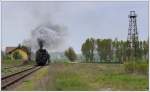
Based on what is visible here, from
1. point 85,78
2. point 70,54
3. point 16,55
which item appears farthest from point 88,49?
point 16,55

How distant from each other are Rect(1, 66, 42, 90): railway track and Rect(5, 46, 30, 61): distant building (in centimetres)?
57

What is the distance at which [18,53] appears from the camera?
1903 cm

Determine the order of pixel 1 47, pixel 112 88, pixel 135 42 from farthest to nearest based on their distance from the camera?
pixel 135 42, pixel 1 47, pixel 112 88

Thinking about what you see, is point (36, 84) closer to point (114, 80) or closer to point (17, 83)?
point (17, 83)

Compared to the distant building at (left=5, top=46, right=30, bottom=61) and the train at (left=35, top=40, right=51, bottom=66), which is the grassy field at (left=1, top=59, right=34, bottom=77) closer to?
the distant building at (left=5, top=46, right=30, bottom=61)

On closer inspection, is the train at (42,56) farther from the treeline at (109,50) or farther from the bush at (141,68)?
the bush at (141,68)

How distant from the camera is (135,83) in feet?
55.2

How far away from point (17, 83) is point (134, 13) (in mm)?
5012

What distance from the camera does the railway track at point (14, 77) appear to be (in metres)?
16.4

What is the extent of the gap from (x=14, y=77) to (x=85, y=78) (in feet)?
9.46

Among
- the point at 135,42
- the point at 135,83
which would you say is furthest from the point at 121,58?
the point at 135,83

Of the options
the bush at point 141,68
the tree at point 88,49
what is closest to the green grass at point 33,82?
the tree at point 88,49

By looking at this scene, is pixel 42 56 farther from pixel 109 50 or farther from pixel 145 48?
pixel 145 48

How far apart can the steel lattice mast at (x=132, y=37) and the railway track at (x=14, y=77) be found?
4.07 m
